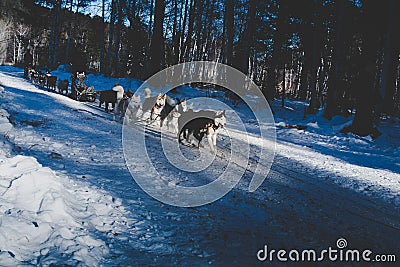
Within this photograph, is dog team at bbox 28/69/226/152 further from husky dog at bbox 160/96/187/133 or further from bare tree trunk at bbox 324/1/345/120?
bare tree trunk at bbox 324/1/345/120

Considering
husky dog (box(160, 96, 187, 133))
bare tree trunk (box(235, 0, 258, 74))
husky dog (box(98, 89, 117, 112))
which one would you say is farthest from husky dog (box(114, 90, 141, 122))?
bare tree trunk (box(235, 0, 258, 74))

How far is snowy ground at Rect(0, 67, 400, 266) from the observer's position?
3.50m

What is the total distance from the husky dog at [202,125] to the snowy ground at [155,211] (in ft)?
2.14

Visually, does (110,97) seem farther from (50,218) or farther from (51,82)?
(50,218)

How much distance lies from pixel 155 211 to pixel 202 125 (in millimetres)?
4570

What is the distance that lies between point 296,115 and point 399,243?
17.2 m

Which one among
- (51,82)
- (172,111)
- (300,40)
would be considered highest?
(300,40)

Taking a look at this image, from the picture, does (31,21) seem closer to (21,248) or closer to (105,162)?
(105,162)

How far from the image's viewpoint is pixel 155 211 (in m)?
4.68

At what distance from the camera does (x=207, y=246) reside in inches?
150

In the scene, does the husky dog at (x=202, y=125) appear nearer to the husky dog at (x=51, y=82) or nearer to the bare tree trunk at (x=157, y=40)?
the husky dog at (x=51, y=82)

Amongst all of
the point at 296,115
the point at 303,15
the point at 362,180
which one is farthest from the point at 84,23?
the point at 362,180

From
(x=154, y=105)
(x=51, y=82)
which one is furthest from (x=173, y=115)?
(x=51, y=82)

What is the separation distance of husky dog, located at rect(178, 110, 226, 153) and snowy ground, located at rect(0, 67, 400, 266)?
65cm
